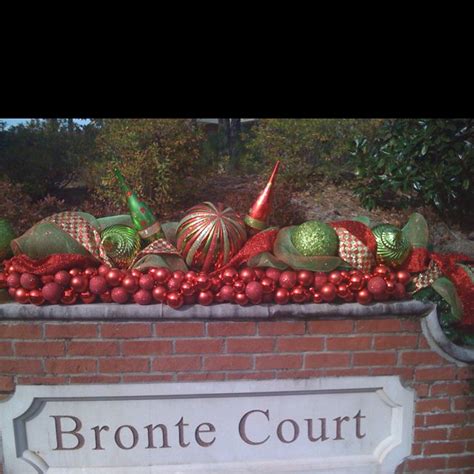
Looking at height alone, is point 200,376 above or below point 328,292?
below

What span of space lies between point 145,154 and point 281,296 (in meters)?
1.97

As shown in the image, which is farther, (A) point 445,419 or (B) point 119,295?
(A) point 445,419

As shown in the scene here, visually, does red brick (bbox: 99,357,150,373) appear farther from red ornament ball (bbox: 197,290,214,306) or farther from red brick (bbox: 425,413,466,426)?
red brick (bbox: 425,413,466,426)

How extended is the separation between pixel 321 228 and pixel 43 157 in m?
2.45

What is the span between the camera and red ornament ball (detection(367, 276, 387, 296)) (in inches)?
69.2

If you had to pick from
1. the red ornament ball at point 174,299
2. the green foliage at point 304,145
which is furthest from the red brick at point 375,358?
the green foliage at point 304,145

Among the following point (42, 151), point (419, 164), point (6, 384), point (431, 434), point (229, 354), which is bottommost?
point (431, 434)

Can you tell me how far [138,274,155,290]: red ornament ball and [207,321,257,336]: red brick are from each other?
29cm

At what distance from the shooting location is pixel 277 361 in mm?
1808

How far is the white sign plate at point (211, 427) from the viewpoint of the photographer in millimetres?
1808

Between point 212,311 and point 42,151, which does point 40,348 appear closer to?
point 212,311

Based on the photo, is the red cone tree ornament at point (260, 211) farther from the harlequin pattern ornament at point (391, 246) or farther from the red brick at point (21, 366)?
the red brick at point (21, 366)

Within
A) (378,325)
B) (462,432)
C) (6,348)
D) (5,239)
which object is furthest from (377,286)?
(5,239)

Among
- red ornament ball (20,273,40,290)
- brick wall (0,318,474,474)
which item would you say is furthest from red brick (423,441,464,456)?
red ornament ball (20,273,40,290)
